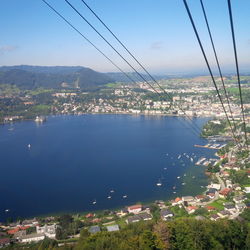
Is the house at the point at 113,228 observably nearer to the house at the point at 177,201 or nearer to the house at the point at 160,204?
the house at the point at 160,204

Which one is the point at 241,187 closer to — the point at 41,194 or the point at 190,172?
the point at 190,172

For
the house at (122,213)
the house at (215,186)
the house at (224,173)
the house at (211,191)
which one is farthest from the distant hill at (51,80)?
the house at (122,213)

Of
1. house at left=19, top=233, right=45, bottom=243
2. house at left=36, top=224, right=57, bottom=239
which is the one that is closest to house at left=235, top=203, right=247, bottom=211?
house at left=36, top=224, right=57, bottom=239

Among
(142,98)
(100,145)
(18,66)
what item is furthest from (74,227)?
(18,66)

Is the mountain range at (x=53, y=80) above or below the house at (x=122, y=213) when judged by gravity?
above

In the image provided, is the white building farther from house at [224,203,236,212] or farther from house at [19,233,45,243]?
house at [224,203,236,212]

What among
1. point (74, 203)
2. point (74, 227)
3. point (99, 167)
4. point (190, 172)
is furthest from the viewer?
point (99, 167)
